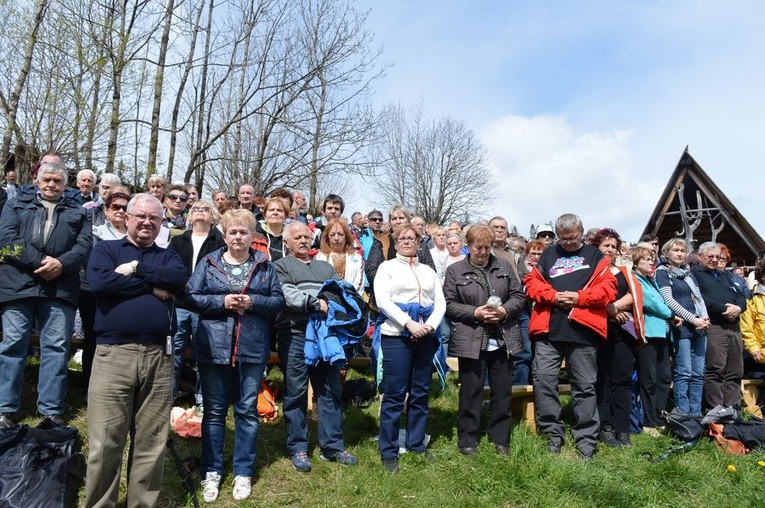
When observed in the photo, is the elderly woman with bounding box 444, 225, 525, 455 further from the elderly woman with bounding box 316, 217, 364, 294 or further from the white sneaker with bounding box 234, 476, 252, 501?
the white sneaker with bounding box 234, 476, 252, 501

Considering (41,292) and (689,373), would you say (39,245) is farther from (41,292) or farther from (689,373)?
(689,373)

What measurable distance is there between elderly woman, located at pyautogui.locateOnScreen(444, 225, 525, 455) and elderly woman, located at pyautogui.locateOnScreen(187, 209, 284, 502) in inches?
68.9

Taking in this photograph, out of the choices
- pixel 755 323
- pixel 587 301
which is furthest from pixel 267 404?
pixel 755 323

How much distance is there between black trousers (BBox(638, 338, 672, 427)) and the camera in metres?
6.27

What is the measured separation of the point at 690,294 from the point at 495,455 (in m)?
3.56

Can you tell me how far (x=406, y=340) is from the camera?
4953 mm

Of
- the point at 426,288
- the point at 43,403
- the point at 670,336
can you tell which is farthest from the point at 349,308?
the point at 670,336

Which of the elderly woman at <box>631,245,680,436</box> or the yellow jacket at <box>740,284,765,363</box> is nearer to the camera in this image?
the elderly woman at <box>631,245,680,436</box>

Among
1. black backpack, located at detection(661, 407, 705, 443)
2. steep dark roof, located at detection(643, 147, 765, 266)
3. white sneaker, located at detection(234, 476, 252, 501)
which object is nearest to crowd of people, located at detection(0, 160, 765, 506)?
white sneaker, located at detection(234, 476, 252, 501)

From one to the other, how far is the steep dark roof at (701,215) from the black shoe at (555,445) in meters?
11.9

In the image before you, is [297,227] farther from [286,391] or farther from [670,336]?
[670,336]

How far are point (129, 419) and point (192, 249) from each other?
2.06 meters

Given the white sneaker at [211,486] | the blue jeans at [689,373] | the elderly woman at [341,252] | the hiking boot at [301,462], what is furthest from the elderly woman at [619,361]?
the white sneaker at [211,486]

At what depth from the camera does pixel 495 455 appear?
4.93 meters
